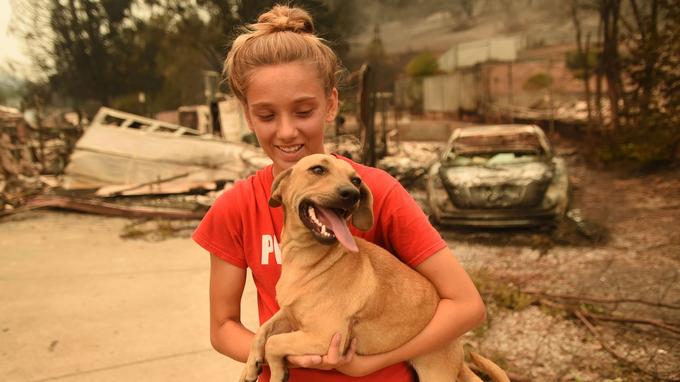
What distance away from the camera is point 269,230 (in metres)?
1.60

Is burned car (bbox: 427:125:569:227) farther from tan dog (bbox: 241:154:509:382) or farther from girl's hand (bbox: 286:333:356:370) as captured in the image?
girl's hand (bbox: 286:333:356:370)

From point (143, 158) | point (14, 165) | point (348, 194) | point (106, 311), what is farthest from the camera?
point (143, 158)

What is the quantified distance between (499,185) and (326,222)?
5683mm

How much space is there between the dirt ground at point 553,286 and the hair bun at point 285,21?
2845mm

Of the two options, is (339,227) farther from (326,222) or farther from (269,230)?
(269,230)

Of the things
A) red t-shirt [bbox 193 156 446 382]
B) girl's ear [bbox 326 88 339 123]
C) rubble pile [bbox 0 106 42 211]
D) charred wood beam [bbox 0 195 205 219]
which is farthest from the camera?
rubble pile [bbox 0 106 42 211]

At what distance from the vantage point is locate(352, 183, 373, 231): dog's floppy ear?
140cm

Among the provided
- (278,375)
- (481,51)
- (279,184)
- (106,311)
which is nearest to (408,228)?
(279,184)

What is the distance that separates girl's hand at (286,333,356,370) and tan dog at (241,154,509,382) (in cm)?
2

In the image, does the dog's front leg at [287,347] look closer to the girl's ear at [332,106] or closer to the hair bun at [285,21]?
the girl's ear at [332,106]

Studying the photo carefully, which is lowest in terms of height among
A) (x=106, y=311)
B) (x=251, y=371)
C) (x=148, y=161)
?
(x=106, y=311)

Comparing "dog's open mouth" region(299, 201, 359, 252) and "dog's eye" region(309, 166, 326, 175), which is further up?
"dog's eye" region(309, 166, 326, 175)

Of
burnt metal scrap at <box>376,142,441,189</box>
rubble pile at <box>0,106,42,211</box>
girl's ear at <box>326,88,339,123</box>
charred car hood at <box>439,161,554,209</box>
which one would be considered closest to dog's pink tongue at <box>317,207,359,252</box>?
girl's ear at <box>326,88,339,123</box>

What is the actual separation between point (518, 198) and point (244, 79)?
5.74 meters
